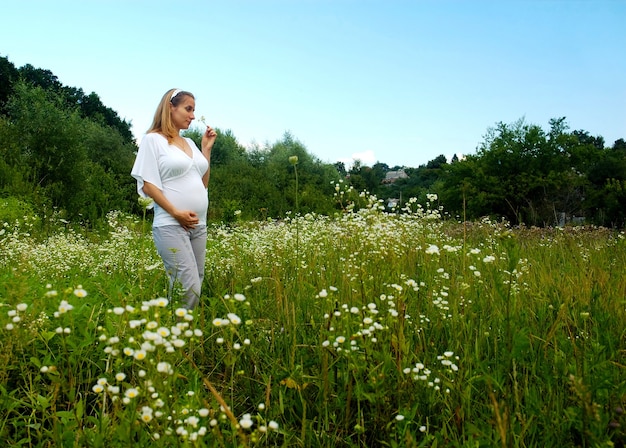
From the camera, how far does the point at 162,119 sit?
4016mm

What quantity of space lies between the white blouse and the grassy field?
0.73 m

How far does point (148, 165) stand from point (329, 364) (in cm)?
227

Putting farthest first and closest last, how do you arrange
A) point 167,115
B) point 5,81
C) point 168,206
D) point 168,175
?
point 5,81 < point 167,115 < point 168,175 < point 168,206

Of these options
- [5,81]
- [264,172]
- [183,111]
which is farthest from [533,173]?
[5,81]

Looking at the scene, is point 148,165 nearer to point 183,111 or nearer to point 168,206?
point 168,206

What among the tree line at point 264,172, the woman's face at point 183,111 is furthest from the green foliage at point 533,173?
the woman's face at point 183,111

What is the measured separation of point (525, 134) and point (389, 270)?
1477 inches

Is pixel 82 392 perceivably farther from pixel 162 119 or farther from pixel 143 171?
pixel 162 119

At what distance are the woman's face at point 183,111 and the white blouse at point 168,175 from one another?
22 cm

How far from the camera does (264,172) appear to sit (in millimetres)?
34688

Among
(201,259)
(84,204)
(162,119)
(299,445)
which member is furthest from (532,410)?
(84,204)

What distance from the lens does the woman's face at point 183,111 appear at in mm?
4055

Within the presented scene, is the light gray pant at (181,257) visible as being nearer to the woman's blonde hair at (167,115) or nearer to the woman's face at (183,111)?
the woman's blonde hair at (167,115)

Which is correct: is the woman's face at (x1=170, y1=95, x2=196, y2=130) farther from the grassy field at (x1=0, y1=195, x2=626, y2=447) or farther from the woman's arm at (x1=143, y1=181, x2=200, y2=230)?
the grassy field at (x1=0, y1=195, x2=626, y2=447)
